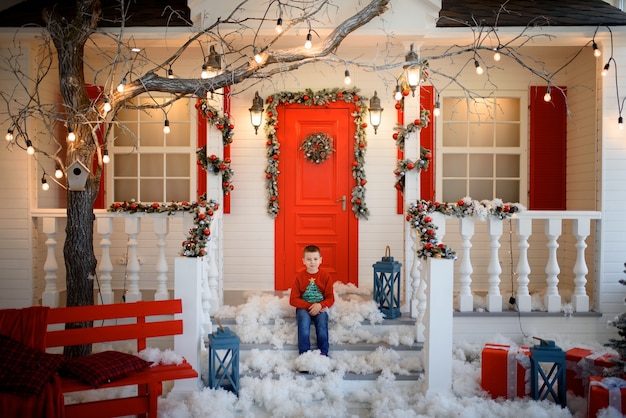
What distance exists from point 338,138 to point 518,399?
12.9ft

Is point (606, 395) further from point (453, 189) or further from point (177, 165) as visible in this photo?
point (177, 165)

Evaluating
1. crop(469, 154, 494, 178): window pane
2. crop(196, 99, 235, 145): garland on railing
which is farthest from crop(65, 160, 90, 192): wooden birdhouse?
crop(469, 154, 494, 178): window pane

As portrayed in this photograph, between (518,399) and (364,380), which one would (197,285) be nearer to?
(364,380)

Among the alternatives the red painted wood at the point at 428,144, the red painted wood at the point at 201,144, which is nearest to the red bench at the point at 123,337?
the red painted wood at the point at 201,144

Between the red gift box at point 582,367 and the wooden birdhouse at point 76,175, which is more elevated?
the wooden birdhouse at point 76,175

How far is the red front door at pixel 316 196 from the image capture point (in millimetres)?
7539

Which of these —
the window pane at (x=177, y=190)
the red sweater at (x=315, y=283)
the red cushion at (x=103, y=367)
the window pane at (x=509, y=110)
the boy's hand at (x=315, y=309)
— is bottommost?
the red cushion at (x=103, y=367)

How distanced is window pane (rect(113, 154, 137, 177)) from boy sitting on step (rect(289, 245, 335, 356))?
336cm

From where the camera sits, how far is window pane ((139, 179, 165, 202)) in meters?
7.92

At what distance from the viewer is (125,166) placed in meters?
7.93

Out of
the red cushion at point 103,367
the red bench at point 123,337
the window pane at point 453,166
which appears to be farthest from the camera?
the window pane at point 453,166

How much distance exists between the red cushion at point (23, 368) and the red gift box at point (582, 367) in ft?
13.4

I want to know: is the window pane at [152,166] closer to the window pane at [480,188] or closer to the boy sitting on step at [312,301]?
the boy sitting on step at [312,301]

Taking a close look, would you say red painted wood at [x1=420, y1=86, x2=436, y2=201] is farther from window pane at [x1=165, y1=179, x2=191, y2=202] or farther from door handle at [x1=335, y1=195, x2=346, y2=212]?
window pane at [x1=165, y1=179, x2=191, y2=202]
